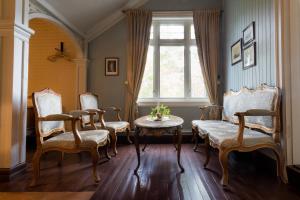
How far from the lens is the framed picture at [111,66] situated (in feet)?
15.4

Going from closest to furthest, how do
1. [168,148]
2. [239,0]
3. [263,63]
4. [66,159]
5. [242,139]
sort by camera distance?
1. [242,139]
2. [263,63]
3. [66,159]
4. [239,0]
5. [168,148]

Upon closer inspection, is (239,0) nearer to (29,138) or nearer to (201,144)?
(201,144)

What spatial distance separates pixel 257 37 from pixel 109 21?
3.03 metres

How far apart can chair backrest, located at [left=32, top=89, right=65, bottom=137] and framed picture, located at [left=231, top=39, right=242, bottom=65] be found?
2.97 m

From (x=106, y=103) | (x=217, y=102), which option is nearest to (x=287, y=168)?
(x=217, y=102)

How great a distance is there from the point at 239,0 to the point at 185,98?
212 centimetres

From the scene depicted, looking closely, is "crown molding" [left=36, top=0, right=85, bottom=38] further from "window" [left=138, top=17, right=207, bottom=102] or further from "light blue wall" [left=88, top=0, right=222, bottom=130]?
"window" [left=138, top=17, right=207, bottom=102]

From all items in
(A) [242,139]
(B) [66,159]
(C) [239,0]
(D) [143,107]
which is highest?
(C) [239,0]

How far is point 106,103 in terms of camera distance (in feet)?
15.4

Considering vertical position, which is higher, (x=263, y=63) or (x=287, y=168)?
(x=263, y=63)

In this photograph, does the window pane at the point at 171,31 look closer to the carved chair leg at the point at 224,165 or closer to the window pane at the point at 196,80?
the window pane at the point at 196,80

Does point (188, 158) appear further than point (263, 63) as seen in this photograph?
Yes

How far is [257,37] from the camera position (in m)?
3.00

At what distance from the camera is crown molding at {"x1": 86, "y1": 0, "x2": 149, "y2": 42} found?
4.60m
